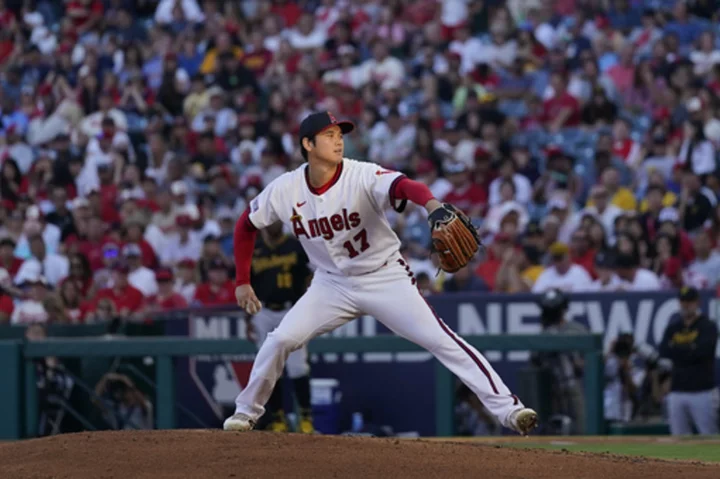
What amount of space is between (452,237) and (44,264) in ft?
33.6

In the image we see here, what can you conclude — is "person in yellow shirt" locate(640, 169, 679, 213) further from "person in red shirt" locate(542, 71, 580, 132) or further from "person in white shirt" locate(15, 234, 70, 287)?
"person in white shirt" locate(15, 234, 70, 287)

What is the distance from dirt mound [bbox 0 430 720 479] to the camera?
20.9 ft

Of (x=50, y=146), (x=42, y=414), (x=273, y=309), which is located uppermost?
(x=50, y=146)

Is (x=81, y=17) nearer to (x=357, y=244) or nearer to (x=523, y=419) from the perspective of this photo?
(x=357, y=244)

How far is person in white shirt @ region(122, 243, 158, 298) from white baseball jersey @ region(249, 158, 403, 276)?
7.59m

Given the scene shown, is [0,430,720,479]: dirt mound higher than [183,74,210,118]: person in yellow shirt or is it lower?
lower

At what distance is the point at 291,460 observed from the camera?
662cm

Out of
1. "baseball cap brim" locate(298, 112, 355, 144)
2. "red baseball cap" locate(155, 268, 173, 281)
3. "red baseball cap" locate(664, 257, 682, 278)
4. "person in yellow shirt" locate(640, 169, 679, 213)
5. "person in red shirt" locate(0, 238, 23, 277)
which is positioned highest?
"person in yellow shirt" locate(640, 169, 679, 213)

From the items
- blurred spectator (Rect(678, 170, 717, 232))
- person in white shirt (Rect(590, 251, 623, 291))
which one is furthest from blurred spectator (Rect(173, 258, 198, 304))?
blurred spectator (Rect(678, 170, 717, 232))

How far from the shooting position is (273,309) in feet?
37.7

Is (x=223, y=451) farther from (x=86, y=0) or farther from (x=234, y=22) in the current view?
(x=86, y=0)

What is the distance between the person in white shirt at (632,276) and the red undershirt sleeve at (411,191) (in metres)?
5.79

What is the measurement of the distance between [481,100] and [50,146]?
6.49 metres

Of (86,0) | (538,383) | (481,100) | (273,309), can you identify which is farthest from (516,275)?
(86,0)
